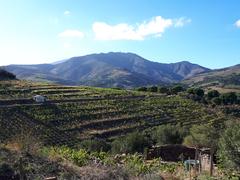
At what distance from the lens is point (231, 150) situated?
16906mm

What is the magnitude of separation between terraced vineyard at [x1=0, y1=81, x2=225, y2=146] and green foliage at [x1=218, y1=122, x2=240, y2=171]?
105ft

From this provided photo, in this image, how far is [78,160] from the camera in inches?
661

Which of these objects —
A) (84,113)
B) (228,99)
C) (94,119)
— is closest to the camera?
(94,119)

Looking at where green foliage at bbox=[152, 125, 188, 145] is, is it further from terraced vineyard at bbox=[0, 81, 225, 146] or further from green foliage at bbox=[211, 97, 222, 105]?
green foliage at bbox=[211, 97, 222, 105]

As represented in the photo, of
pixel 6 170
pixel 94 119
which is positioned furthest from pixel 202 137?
pixel 6 170

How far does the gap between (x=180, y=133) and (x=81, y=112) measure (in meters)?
19.4

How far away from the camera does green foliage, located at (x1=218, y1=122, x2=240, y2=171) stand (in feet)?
54.1

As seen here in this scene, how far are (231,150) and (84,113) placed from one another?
47.2 meters

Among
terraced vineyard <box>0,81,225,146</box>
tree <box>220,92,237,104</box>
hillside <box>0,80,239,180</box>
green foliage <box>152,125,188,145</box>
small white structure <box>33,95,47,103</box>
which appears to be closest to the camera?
hillside <box>0,80,239,180</box>

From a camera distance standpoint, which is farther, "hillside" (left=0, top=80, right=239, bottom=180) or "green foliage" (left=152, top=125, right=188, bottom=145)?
"green foliage" (left=152, top=125, right=188, bottom=145)

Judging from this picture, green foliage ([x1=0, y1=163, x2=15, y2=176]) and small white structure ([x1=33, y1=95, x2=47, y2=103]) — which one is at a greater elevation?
green foliage ([x1=0, y1=163, x2=15, y2=176])

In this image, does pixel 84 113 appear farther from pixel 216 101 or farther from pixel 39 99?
pixel 216 101

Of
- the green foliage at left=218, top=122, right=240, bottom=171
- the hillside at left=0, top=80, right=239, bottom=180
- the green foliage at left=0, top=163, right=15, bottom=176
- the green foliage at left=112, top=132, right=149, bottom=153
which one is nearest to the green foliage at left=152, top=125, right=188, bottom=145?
the hillside at left=0, top=80, right=239, bottom=180

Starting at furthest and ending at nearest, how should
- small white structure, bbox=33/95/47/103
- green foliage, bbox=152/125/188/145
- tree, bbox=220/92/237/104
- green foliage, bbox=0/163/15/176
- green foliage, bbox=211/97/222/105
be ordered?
tree, bbox=220/92/237/104, green foliage, bbox=211/97/222/105, small white structure, bbox=33/95/47/103, green foliage, bbox=152/125/188/145, green foliage, bbox=0/163/15/176
